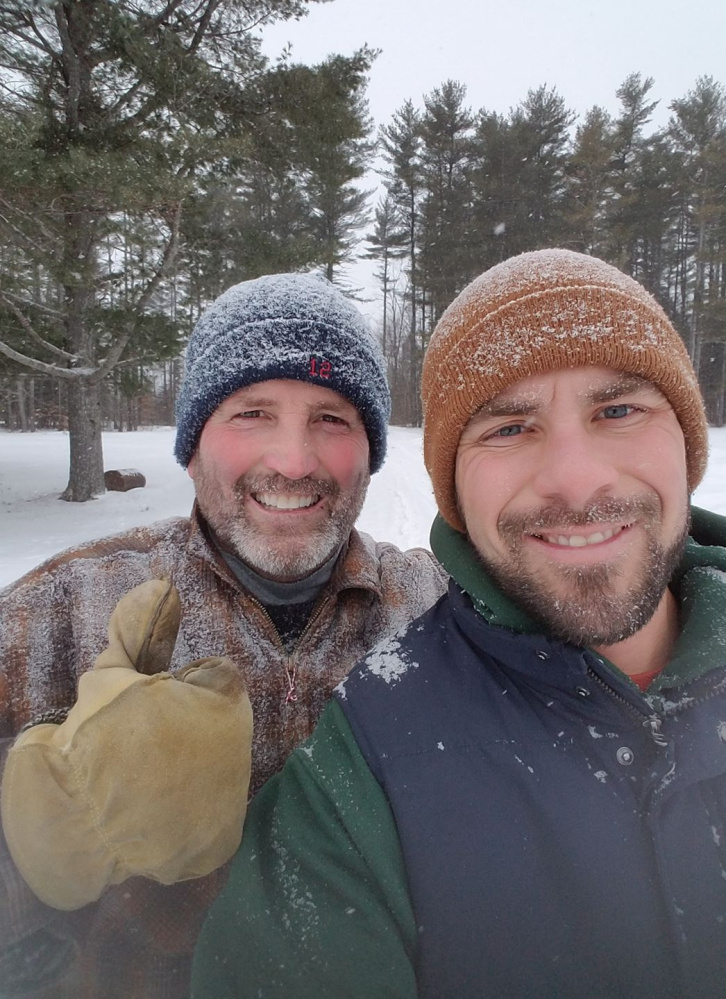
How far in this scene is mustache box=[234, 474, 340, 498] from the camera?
162 centimetres

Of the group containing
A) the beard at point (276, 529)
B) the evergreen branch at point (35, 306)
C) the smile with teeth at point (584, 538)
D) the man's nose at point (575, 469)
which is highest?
the evergreen branch at point (35, 306)

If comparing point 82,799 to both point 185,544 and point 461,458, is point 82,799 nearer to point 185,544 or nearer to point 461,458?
point 185,544

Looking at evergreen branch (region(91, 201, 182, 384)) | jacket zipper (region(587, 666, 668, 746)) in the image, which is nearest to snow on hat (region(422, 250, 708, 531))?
jacket zipper (region(587, 666, 668, 746))

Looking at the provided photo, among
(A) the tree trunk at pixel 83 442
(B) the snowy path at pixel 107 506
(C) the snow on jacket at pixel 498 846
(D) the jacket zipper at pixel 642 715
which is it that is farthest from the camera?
(A) the tree trunk at pixel 83 442

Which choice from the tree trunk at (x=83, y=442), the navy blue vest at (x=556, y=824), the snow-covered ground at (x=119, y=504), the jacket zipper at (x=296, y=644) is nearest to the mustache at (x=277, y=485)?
the jacket zipper at (x=296, y=644)

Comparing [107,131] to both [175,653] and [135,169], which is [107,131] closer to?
[135,169]

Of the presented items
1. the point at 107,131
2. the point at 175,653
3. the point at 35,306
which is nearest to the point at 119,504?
the point at 35,306

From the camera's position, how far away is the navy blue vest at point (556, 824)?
3.04ft

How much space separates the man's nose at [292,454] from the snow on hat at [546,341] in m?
0.38

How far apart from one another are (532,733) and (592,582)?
36 cm

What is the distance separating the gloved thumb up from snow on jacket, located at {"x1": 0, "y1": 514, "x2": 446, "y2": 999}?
0.51 feet

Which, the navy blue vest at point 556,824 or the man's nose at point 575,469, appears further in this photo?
the man's nose at point 575,469

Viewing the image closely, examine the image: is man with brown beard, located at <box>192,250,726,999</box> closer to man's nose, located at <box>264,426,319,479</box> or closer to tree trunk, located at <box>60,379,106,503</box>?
man's nose, located at <box>264,426,319,479</box>

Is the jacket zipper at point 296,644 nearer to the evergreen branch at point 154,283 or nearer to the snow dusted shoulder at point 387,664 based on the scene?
the snow dusted shoulder at point 387,664
